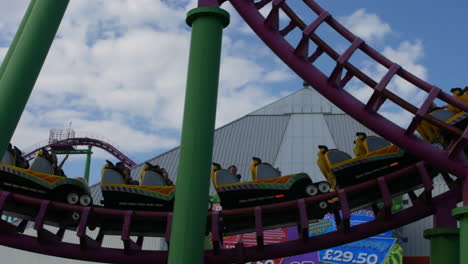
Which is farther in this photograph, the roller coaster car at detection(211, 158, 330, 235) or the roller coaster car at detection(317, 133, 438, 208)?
the roller coaster car at detection(211, 158, 330, 235)

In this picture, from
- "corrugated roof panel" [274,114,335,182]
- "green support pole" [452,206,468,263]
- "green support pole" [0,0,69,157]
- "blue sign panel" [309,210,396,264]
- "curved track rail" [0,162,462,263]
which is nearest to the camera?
"green support pole" [0,0,69,157]

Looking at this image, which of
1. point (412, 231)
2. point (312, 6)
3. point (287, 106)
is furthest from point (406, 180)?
point (287, 106)

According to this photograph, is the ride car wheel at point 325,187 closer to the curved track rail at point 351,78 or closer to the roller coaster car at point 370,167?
the roller coaster car at point 370,167

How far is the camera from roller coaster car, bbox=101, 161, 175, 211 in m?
8.40

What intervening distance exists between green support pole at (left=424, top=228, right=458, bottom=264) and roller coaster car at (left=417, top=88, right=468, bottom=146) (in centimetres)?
110

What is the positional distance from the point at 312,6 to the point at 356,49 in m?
0.86

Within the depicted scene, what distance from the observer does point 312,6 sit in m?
7.59

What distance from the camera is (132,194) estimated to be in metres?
8.47

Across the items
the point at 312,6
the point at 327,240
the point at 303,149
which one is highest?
the point at 303,149

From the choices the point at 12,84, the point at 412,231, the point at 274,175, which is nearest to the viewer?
the point at 12,84

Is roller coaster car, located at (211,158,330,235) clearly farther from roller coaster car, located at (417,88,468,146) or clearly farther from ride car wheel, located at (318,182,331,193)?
roller coaster car, located at (417,88,468,146)

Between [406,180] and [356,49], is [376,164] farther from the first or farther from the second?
[356,49]

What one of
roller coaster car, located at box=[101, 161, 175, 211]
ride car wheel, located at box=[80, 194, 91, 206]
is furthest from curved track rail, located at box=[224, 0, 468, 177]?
ride car wheel, located at box=[80, 194, 91, 206]

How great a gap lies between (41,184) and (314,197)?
151 inches
